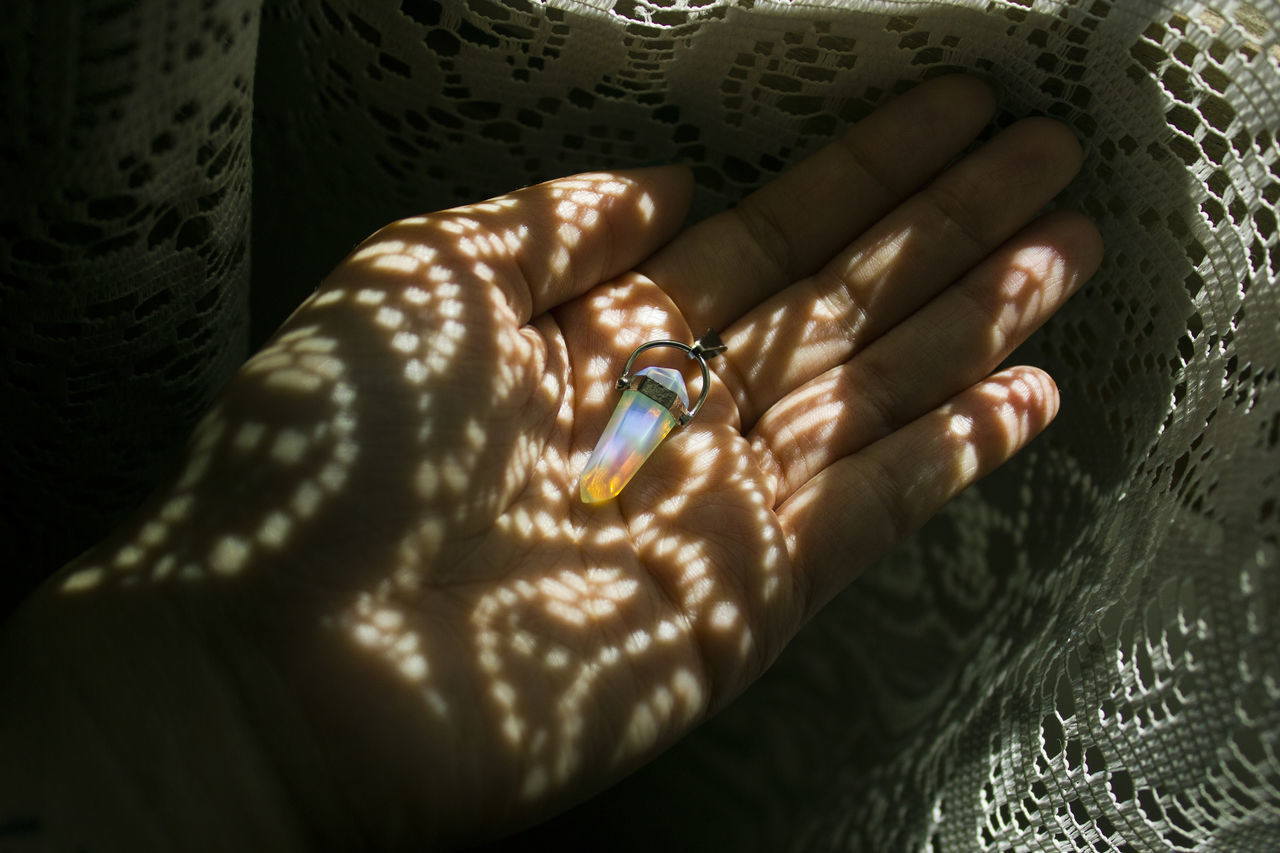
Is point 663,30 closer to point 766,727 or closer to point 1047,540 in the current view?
point 1047,540

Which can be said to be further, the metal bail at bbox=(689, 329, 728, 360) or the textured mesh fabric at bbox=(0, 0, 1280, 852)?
the metal bail at bbox=(689, 329, 728, 360)

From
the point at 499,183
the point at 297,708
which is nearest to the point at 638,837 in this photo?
the point at 297,708

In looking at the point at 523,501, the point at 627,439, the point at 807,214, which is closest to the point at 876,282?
the point at 807,214

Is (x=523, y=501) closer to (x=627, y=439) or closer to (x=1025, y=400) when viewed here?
(x=627, y=439)

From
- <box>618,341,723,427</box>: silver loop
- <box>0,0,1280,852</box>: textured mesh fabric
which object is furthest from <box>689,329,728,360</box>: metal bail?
<box>0,0,1280,852</box>: textured mesh fabric

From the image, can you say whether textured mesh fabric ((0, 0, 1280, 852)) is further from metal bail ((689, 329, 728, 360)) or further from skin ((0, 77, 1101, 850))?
metal bail ((689, 329, 728, 360))

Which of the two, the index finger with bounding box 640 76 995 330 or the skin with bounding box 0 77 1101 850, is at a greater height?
the index finger with bounding box 640 76 995 330
